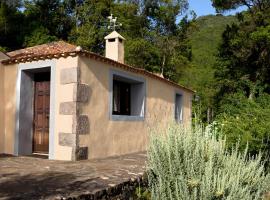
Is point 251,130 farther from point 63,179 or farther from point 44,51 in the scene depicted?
point 44,51

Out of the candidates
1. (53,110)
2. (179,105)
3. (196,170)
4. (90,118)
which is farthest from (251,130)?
(179,105)

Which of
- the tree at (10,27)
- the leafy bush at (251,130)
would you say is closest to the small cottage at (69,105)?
the leafy bush at (251,130)

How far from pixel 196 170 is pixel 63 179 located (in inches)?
81.2

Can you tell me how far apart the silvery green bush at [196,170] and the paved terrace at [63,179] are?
72cm

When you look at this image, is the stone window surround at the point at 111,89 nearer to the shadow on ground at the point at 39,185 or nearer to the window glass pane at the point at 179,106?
the window glass pane at the point at 179,106

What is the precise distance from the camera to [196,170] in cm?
523

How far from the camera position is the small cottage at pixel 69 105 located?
858 centimetres

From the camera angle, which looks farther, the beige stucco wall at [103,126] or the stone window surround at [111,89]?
the stone window surround at [111,89]

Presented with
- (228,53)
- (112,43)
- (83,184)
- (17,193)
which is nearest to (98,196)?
(83,184)

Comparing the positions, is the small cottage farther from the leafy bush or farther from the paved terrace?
the leafy bush

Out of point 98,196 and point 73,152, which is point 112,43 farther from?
point 98,196

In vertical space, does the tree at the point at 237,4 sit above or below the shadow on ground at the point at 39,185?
above

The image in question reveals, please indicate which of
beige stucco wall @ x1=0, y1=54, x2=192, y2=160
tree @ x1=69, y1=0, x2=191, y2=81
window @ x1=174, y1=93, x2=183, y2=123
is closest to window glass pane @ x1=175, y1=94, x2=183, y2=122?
window @ x1=174, y1=93, x2=183, y2=123

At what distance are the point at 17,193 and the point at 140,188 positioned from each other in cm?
204
